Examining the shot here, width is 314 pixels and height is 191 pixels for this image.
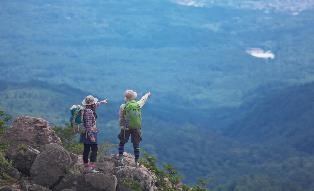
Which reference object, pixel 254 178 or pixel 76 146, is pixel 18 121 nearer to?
pixel 76 146

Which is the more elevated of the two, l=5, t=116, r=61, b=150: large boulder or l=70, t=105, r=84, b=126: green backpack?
l=70, t=105, r=84, b=126: green backpack

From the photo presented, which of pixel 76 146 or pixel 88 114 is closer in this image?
pixel 88 114

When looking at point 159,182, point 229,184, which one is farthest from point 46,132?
point 229,184

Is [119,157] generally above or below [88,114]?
below

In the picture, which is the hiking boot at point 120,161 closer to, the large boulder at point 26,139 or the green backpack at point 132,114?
the green backpack at point 132,114

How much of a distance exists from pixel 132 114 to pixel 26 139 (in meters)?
4.00

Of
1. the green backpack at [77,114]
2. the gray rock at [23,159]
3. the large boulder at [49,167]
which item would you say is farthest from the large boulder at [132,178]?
the gray rock at [23,159]

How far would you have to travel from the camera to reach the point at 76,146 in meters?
32.2

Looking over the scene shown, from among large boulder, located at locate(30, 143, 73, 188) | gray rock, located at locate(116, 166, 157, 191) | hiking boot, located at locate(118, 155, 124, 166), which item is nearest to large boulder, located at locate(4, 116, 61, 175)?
large boulder, located at locate(30, 143, 73, 188)

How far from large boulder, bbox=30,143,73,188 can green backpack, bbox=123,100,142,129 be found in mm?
3124

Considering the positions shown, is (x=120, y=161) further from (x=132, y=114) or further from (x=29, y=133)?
(x=29, y=133)

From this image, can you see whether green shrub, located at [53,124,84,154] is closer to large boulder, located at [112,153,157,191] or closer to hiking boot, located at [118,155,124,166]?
hiking boot, located at [118,155,124,166]

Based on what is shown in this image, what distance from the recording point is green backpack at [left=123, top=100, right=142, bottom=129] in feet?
89.1

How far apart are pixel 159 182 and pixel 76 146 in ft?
15.0
